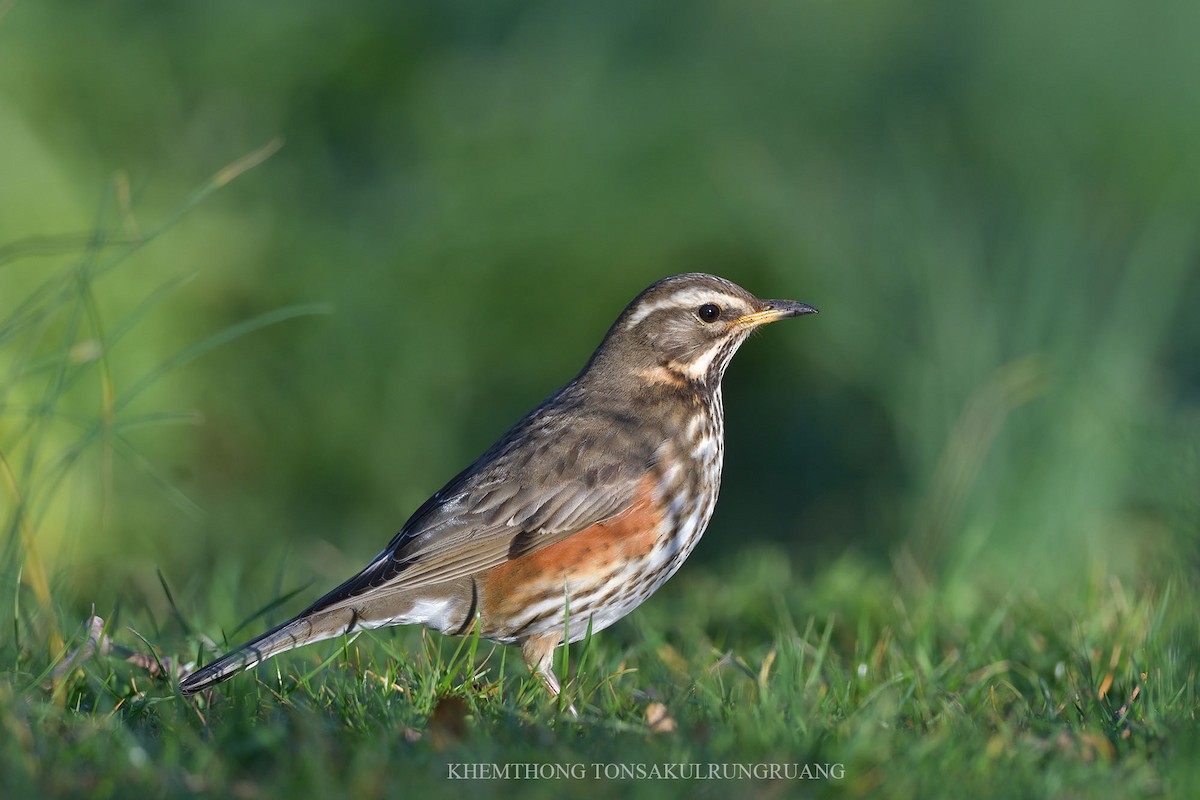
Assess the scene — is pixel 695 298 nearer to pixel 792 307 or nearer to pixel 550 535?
pixel 792 307

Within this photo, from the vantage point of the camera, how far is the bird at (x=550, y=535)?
582 cm

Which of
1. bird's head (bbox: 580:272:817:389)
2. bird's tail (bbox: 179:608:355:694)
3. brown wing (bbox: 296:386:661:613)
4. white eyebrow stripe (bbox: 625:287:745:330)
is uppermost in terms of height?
white eyebrow stripe (bbox: 625:287:745:330)

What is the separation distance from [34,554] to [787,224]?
6.28 m

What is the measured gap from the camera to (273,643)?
532 centimetres

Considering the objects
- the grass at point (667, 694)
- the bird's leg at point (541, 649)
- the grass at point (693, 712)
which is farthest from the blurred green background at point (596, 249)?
the bird's leg at point (541, 649)

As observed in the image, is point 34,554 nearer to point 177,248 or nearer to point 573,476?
point 573,476

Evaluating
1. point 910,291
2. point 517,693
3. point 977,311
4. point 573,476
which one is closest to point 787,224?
point 910,291

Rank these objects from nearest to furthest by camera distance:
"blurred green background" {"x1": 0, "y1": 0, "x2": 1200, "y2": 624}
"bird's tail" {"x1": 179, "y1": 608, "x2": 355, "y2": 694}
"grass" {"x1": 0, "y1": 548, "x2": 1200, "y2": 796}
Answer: "grass" {"x1": 0, "y1": 548, "x2": 1200, "y2": 796}, "bird's tail" {"x1": 179, "y1": 608, "x2": 355, "y2": 694}, "blurred green background" {"x1": 0, "y1": 0, "x2": 1200, "y2": 624}

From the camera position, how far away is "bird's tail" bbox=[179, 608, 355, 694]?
4879 millimetres

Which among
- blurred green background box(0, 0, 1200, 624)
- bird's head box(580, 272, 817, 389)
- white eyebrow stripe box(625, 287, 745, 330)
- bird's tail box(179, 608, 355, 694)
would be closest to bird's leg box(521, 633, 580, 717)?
bird's tail box(179, 608, 355, 694)

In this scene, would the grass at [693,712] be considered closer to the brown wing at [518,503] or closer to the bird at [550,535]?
the bird at [550,535]

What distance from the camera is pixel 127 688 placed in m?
5.11

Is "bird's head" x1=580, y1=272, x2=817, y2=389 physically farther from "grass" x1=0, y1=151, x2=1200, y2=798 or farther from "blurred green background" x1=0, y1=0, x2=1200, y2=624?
"blurred green background" x1=0, y1=0, x2=1200, y2=624

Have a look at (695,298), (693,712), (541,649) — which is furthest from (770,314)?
(693,712)
